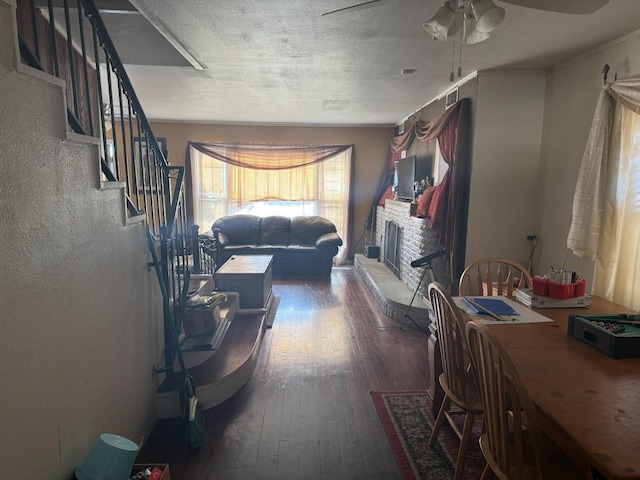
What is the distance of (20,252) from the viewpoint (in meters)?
1.25

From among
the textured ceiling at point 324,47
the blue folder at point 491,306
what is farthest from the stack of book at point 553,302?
the textured ceiling at point 324,47

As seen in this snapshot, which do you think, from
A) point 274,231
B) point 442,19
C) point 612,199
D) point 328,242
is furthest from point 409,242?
point 442,19

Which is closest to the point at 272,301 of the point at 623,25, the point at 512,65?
the point at 512,65

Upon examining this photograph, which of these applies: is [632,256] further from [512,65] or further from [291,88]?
[291,88]

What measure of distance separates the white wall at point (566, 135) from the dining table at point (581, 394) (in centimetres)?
174

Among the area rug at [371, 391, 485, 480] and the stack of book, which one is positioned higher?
the stack of book

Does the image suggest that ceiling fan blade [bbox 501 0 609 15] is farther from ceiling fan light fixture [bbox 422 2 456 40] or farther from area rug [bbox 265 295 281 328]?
area rug [bbox 265 295 281 328]

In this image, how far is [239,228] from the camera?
6648mm

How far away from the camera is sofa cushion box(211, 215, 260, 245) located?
6578 millimetres

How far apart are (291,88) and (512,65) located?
2.14 meters

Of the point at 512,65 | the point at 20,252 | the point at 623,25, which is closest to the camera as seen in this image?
the point at 20,252

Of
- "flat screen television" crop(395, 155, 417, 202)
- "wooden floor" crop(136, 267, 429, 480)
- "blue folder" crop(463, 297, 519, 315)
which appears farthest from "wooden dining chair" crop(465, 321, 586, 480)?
"flat screen television" crop(395, 155, 417, 202)

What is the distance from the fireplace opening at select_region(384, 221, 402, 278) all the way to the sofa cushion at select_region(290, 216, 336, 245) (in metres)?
1.05

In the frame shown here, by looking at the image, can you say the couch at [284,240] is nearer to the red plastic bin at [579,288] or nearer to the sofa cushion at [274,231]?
the sofa cushion at [274,231]
